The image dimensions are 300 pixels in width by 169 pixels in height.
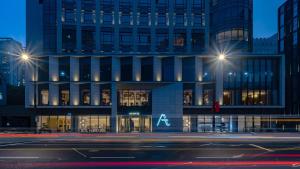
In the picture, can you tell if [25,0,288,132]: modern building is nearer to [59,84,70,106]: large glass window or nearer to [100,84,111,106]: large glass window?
[100,84,111,106]: large glass window

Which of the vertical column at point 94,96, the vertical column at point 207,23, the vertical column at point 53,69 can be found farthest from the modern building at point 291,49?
the vertical column at point 53,69

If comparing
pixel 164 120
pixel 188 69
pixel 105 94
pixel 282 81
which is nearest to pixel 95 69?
pixel 105 94

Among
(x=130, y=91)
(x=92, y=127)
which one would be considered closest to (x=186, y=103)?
(x=130, y=91)

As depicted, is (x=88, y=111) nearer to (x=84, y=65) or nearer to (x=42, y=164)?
(x=84, y=65)

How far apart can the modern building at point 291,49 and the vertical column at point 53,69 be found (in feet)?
139

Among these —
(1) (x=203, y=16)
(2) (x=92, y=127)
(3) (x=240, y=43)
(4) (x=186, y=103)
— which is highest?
(1) (x=203, y=16)

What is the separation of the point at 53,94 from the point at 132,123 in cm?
1262

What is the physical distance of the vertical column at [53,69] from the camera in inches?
2111

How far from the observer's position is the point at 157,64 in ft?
177

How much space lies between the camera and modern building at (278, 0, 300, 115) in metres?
66.9

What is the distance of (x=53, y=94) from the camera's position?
53438 millimetres

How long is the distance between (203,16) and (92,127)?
31.2 metres

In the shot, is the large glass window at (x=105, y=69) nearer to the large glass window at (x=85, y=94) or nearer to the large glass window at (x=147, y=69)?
the large glass window at (x=85, y=94)

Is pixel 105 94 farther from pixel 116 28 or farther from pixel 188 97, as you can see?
pixel 116 28
